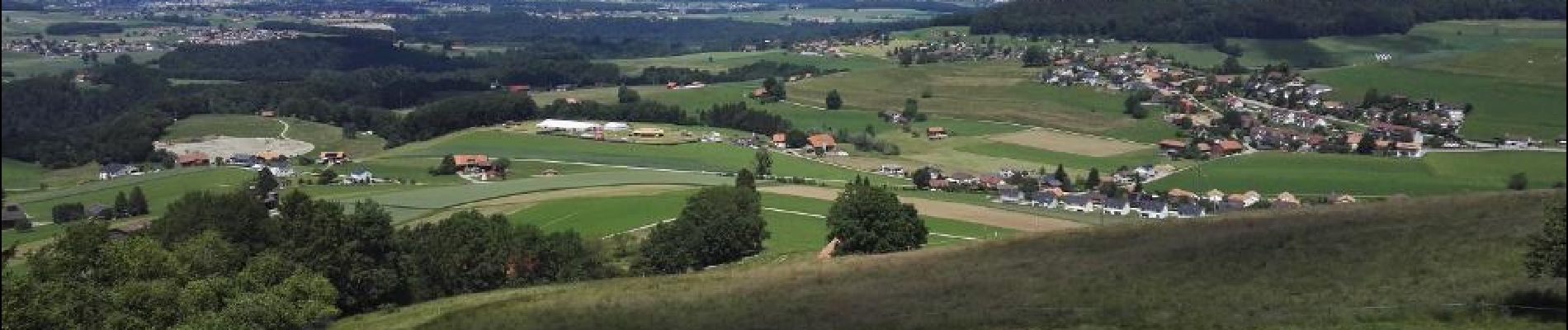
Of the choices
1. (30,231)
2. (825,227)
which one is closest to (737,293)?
(825,227)

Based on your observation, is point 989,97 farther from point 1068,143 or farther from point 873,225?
point 873,225

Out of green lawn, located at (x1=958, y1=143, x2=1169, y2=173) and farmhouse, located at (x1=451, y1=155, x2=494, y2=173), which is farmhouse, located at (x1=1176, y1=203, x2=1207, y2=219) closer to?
green lawn, located at (x1=958, y1=143, x2=1169, y2=173)

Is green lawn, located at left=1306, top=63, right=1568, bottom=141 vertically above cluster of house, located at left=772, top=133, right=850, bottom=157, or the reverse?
green lawn, located at left=1306, top=63, right=1568, bottom=141

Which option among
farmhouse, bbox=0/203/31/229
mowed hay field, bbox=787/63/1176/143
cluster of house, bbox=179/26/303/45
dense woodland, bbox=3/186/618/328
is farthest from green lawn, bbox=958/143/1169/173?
cluster of house, bbox=179/26/303/45

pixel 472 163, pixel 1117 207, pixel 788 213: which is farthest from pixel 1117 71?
pixel 788 213

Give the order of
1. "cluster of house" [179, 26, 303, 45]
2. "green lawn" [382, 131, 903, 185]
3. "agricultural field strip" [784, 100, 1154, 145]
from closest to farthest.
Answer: "green lawn" [382, 131, 903, 185], "agricultural field strip" [784, 100, 1154, 145], "cluster of house" [179, 26, 303, 45]

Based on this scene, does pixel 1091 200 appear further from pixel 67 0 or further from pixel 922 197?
pixel 67 0

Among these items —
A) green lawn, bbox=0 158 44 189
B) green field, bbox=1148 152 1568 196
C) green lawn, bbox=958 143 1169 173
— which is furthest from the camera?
green lawn, bbox=958 143 1169 173
